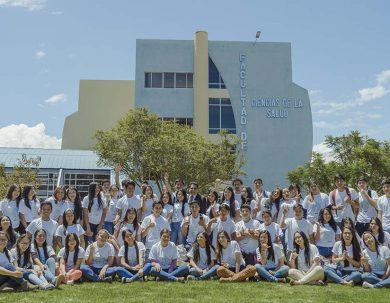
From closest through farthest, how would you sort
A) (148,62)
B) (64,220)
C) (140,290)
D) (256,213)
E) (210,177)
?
(140,290)
(64,220)
(256,213)
(210,177)
(148,62)

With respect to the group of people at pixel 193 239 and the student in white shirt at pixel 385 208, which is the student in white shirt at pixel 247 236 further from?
the student in white shirt at pixel 385 208

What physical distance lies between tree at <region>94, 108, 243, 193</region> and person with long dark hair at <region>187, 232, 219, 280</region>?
1367 cm

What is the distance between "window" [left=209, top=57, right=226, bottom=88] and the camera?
33688 millimetres

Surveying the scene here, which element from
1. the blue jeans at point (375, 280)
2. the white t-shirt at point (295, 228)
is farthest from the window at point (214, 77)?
the blue jeans at point (375, 280)

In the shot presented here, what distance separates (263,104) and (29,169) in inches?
661

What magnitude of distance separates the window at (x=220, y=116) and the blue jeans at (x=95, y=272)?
81.1ft

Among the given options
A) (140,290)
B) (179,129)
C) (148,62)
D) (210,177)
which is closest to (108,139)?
(179,129)

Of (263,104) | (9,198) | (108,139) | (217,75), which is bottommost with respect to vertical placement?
(9,198)

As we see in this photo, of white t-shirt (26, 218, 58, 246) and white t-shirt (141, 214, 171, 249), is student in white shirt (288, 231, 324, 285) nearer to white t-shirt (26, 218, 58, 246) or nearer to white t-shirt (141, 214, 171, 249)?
white t-shirt (141, 214, 171, 249)

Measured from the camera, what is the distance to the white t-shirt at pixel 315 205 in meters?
10.3

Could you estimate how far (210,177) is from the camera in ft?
76.7

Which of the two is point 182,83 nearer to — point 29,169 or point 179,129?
point 179,129

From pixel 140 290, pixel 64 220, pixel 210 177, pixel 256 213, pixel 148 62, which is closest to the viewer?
pixel 140 290

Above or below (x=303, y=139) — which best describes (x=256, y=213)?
below
